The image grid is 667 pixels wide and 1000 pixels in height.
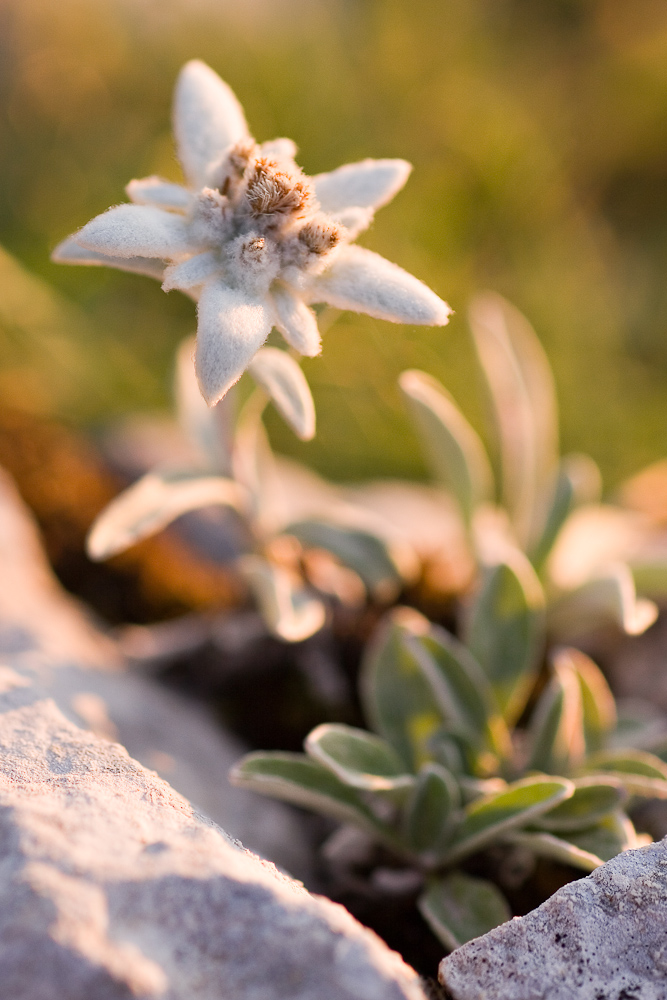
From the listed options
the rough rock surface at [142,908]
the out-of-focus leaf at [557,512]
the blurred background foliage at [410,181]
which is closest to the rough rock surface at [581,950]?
the rough rock surface at [142,908]

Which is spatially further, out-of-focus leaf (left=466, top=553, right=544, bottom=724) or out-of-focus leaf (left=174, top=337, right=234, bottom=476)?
out-of-focus leaf (left=174, top=337, right=234, bottom=476)

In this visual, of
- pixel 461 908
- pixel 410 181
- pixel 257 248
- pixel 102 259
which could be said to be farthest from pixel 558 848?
pixel 410 181

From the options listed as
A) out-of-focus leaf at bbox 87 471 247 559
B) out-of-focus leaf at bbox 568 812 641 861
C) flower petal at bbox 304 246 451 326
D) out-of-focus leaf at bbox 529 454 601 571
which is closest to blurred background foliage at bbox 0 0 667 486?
out-of-focus leaf at bbox 529 454 601 571

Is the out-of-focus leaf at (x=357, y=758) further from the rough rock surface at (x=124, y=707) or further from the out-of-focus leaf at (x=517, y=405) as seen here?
the out-of-focus leaf at (x=517, y=405)

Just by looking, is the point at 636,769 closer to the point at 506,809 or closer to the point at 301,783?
the point at 506,809

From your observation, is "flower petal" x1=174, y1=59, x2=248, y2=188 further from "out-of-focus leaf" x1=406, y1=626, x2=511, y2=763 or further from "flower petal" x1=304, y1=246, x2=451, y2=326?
"out-of-focus leaf" x1=406, y1=626, x2=511, y2=763

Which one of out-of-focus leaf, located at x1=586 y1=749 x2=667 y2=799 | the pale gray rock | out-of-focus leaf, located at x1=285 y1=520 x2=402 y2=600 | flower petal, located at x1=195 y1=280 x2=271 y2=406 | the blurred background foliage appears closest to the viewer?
the pale gray rock
